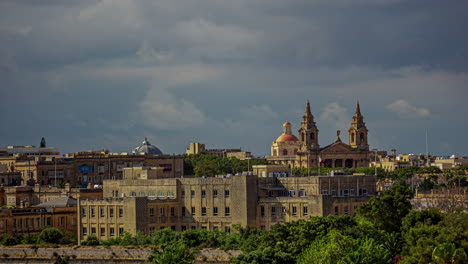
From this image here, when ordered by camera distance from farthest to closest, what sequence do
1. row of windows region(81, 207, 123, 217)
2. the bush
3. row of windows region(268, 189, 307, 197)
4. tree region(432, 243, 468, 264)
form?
row of windows region(268, 189, 307, 197)
row of windows region(81, 207, 123, 217)
the bush
tree region(432, 243, 468, 264)

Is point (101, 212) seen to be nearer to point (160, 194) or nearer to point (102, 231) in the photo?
point (102, 231)

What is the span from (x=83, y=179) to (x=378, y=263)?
109 metres

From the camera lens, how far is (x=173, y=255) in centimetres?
8612

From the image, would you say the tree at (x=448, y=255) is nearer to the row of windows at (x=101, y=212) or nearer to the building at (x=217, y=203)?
the building at (x=217, y=203)

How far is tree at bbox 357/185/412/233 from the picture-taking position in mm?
100250

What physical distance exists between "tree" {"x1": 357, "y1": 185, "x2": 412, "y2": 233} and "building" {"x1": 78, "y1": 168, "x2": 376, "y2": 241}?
24.7 ft

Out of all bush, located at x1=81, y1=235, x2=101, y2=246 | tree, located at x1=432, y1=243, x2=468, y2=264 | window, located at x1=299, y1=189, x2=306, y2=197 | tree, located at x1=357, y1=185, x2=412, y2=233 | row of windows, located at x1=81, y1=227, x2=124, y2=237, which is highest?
window, located at x1=299, y1=189, x2=306, y2=197

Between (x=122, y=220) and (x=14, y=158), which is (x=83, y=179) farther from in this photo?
(x=122, y=220)

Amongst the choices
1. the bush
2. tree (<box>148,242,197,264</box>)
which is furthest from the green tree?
the bush

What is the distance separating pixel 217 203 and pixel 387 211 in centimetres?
1960

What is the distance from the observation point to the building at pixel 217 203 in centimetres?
11056

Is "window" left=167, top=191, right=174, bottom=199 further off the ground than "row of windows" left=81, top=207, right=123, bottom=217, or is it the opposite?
"window" left=167, top=191, right=174, bottom=199

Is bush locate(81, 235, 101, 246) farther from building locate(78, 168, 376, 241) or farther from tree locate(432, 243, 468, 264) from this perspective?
tree locate(432, 243, 468, 264)

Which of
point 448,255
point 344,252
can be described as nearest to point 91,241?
point 344,252
